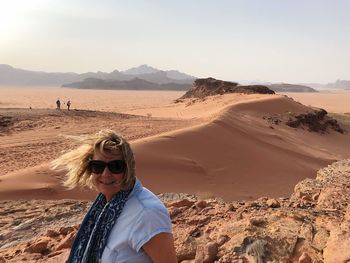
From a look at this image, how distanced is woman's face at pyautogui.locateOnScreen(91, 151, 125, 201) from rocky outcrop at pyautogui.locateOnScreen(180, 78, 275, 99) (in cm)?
3077

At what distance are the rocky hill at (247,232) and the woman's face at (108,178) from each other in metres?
1.71

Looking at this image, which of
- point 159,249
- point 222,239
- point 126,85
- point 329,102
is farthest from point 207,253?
point 126,85

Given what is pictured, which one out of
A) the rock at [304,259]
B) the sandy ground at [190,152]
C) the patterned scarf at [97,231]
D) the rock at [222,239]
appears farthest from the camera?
the sandy ground at [190,152]

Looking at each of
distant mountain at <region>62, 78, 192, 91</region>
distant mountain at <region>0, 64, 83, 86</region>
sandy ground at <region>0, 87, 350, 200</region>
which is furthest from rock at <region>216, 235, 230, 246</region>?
distant mountain at <region>0, 64, 83, 86</region>

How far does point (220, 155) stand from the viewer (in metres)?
13.9

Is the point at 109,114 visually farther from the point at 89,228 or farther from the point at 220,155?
the point at 89,228

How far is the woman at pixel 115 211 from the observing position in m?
2.04

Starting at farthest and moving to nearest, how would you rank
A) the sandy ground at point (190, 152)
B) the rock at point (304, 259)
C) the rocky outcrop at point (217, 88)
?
1. the rocky outcrop at point (217, 88)
2. the sandy ground at point (190, 152)
3. the rock at point (304, 259)

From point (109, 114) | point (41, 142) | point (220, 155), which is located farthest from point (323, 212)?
point (109, 114)

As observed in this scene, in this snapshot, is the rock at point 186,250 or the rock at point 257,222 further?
the rock at point 257,222

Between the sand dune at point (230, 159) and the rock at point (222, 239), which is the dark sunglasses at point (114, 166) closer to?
the rock at point (222, 239)

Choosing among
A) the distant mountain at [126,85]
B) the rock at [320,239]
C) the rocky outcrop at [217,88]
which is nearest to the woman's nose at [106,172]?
the rock at [320,239]

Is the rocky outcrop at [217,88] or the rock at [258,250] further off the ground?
the rock at [258,250]

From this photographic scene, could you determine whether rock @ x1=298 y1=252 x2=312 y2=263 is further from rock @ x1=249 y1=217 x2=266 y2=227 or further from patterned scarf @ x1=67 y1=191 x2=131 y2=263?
patterned scarf @ x1=67 y1=191 x2=131 y2=263
